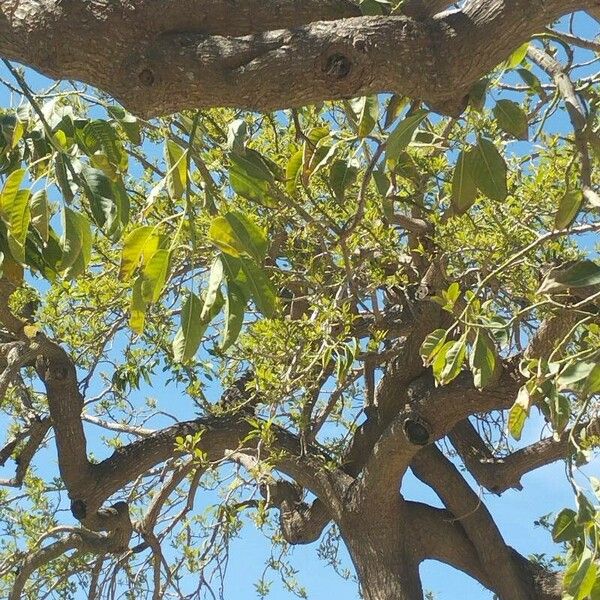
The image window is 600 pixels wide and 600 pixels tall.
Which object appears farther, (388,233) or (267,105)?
(388,233)

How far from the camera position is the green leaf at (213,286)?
1.58m

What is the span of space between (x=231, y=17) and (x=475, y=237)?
2205 mm

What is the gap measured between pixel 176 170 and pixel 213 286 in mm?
388

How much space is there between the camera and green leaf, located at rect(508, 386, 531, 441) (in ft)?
8.07

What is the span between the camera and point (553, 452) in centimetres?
517

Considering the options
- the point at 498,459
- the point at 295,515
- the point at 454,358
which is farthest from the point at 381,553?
the point at 454,358

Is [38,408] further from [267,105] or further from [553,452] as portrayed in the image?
[267,105]

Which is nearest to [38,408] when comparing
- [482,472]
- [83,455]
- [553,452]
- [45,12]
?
[83,455]

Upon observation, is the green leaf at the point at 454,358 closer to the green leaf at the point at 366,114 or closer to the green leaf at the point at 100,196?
the green leaf at the point at 366,114

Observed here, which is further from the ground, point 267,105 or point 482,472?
point 482,472

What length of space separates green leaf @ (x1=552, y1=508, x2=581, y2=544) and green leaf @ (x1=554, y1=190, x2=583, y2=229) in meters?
0.82

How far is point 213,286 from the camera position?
5.27 ft

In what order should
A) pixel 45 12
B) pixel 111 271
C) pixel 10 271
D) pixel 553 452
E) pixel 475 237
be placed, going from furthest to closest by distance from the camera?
pixel 553 452 < pixel 111 271 < pixel 475 237 < pixel 10 271 < pixel 45 12

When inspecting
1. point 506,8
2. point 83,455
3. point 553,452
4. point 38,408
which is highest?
point 38,408
